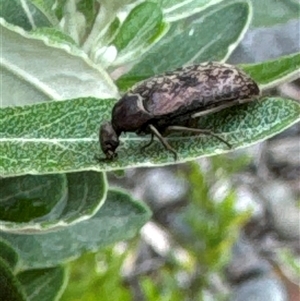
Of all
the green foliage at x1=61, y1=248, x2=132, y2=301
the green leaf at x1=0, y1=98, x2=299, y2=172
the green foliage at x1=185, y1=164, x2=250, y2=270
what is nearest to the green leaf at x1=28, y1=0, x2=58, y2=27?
the green leaf at x1=0, y1=98, x2=299, y2=172

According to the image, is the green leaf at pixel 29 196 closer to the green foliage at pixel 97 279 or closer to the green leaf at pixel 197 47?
the green leaf at pixel 197 47

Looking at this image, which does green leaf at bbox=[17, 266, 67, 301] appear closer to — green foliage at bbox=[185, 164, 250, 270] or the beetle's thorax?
the beetle's thorax

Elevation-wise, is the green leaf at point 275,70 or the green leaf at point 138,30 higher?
the green leaf at point 138,30

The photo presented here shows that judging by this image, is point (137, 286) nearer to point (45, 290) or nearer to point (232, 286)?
point (232, 286)

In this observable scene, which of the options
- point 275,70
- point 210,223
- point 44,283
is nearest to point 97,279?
point 210,223

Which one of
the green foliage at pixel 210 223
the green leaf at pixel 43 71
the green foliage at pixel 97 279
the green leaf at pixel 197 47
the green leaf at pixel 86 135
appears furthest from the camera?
the green foliage at pixel 210 223

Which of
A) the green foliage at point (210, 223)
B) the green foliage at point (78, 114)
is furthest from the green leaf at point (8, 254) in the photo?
the green foliage at point (210, 223)
